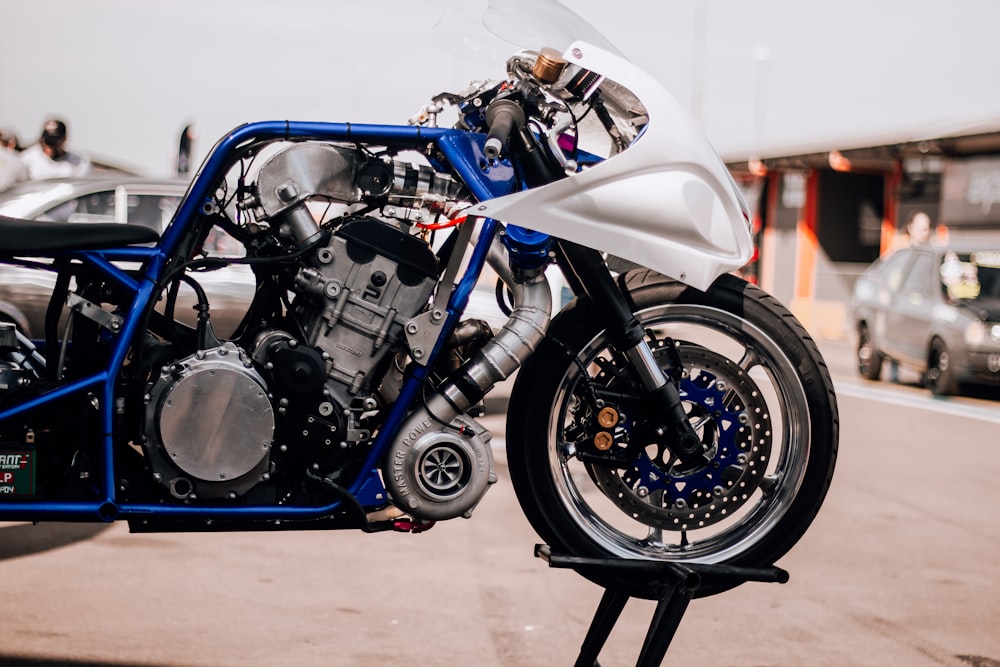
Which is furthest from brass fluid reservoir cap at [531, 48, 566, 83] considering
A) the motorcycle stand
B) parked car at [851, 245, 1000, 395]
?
parked car at [851, 245, 1000, 395]

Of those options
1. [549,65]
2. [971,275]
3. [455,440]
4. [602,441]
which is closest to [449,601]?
[602,441]

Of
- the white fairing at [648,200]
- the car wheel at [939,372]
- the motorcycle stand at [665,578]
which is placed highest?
the white fairing at [648,200]

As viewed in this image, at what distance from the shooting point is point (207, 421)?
3.30 meters

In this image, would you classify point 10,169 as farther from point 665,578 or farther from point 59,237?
point 665,578

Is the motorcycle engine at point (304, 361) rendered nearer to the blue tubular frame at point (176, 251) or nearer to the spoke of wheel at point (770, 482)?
the blue tubular frame at point (176, 251)

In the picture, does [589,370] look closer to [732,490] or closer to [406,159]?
[732,490]

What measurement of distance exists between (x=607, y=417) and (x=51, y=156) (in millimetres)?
8885

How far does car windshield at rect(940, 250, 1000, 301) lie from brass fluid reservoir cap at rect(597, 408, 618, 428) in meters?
11.6

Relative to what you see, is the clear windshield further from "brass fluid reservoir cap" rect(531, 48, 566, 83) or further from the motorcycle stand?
the motorcycle stand

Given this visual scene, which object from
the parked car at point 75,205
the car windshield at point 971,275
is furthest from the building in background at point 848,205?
the parked car at point 75,205

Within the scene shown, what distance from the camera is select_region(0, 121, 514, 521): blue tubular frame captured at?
3279 millimetres

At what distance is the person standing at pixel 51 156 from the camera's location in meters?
10.9

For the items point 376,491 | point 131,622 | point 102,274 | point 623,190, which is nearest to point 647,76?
point 623,190

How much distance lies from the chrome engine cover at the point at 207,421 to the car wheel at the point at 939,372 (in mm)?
11859
